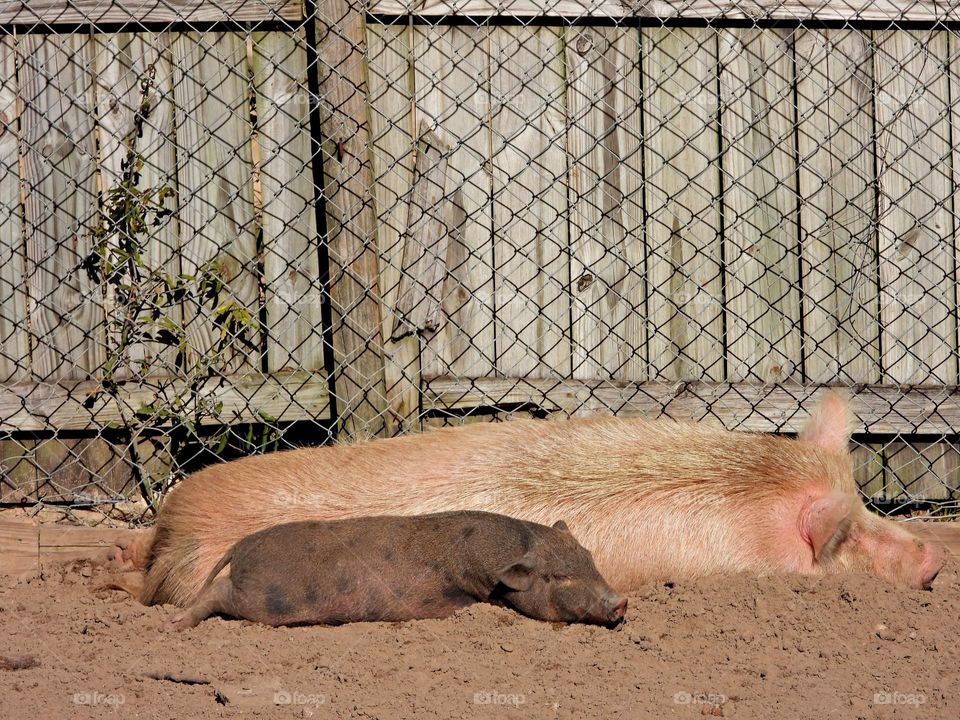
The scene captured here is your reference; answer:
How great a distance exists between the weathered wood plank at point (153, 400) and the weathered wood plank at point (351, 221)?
0.60 ft

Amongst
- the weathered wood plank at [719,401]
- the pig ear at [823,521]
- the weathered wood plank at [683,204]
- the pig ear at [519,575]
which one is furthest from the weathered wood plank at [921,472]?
the pig ear at [519,575]

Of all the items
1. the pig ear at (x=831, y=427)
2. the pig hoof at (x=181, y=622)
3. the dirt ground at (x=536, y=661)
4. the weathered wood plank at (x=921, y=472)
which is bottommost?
the dirt ground at (x=536, y=661)

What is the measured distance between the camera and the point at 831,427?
4496mm

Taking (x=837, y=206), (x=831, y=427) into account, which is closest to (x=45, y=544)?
(x=831, y=427)

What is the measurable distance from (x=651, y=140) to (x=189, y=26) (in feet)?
7.37

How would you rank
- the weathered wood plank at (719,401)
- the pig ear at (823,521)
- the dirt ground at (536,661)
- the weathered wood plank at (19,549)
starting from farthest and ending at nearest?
the weathered wood plank at (719,401)
the weathered wood plank at (19,549)
the pig ear at (823,521)
the dirt ground at (536,661)

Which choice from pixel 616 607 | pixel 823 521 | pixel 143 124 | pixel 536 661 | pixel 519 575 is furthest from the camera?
pixel 143 124

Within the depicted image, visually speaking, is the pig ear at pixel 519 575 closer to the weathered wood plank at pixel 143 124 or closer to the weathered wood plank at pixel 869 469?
the weathered wood plank at pixel 143 124

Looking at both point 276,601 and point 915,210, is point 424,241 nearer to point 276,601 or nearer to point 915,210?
point 276,601

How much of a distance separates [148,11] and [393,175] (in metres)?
1.35

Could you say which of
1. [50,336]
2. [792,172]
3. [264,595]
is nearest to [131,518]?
[50,336]

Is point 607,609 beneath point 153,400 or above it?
beneath

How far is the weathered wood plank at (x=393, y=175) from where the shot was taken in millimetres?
4949

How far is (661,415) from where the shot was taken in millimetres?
5125
